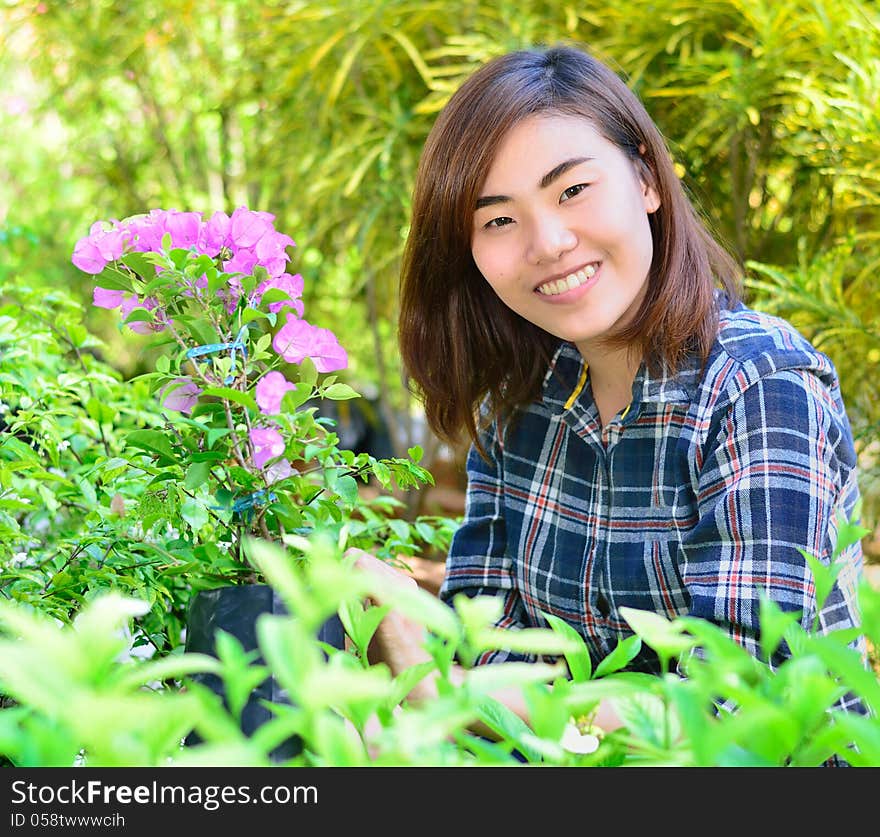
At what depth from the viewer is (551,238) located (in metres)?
1.16

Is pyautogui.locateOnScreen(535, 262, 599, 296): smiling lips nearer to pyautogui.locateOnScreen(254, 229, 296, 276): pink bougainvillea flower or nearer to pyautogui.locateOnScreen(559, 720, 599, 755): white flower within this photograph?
pyautogui.locateOnScreen(254, 229, 296, 276): pink bougainvillea flower

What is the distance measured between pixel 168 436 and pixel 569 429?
2.33ft

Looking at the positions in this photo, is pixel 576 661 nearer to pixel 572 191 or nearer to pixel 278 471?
pixel 278 471

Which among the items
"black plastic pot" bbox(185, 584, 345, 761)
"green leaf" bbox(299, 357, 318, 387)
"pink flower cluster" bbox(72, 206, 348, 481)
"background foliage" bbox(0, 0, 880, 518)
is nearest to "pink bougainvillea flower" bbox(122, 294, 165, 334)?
"pink flower cluster" bbox(72, 206, 348, 481)

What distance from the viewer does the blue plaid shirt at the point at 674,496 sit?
1.07m

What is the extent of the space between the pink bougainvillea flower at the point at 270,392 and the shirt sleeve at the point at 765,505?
52 centimetres

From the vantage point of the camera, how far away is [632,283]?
1.22 metres

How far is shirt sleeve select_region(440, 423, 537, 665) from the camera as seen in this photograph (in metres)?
1.44

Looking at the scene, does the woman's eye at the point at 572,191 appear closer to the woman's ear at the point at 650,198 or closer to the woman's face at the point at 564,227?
the woman's face at the point at 564,227

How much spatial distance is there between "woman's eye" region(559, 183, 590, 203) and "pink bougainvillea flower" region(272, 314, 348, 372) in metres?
0.42

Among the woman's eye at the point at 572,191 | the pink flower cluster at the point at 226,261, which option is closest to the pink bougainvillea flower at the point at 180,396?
the pink flower cluster at the point at 226,261

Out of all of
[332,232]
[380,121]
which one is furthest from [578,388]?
[332,232]

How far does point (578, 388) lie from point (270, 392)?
2.33 ft

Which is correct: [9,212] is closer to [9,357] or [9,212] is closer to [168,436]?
[9,357]
